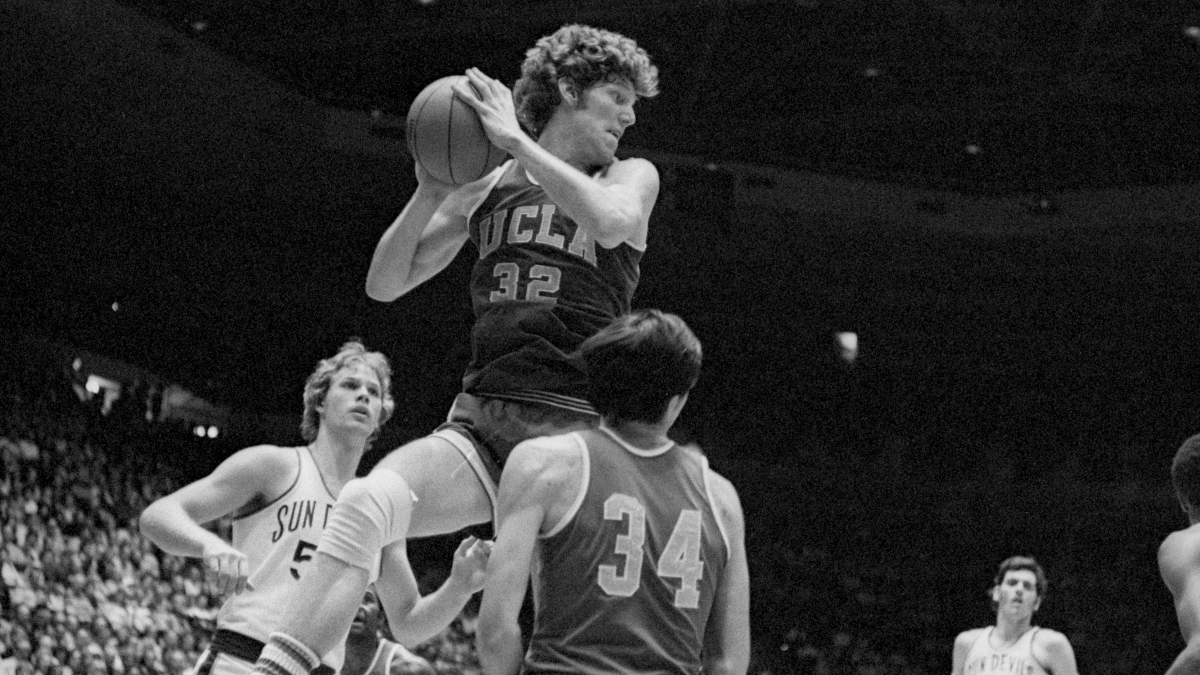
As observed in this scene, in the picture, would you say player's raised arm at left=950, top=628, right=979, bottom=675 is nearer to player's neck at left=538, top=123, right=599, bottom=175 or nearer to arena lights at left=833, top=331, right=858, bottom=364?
player's neck at left=538, top=123, right=599, bottom=175

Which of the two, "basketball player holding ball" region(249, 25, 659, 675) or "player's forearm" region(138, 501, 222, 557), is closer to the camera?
"basketball player holding ball" region(249, 25, 659, 675)

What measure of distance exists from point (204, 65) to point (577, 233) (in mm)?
15467

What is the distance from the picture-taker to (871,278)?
821 inches

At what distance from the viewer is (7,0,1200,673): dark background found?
60.0ft

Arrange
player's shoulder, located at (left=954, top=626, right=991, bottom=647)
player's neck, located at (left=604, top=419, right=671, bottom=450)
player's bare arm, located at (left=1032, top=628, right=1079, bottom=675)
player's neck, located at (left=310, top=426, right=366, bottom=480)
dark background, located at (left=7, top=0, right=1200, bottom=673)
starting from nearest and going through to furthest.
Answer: player's neck, located at (left=604, top=419, right=671, bottom=450) < player's neck, located at (left=310, top=426, right=366, bottom=480) < player's bare arm, located at (left=1032, top=628, right=1079, bottom=675) < player's shoulder, located at (left=954, top=626, right=991, bottom=647) < dark background, located at (left=7, top=0, right=1200, bottom=673)

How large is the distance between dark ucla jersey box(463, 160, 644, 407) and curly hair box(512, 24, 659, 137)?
20 cm

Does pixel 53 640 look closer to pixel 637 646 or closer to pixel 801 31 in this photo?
pixel 637 646

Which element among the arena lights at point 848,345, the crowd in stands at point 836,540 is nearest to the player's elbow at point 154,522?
the crowd in stands at point 836,540

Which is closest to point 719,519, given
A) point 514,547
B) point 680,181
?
point 514,547

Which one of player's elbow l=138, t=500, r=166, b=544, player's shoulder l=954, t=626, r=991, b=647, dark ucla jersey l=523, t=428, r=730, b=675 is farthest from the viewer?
player's shoulder l=954, t=626, r=991, b=647

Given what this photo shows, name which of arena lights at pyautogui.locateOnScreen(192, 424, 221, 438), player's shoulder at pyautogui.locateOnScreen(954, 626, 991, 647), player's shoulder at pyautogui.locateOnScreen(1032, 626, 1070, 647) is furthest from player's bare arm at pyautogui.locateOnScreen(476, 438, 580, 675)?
arena lights at pyautogui.locateOnScreen(192, 424, 221, 438)

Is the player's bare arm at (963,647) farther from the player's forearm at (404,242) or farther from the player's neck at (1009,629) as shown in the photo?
the player's forearm at (404,242)

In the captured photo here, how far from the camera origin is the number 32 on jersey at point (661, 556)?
2877 millimetres

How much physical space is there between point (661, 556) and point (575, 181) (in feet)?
3.37
